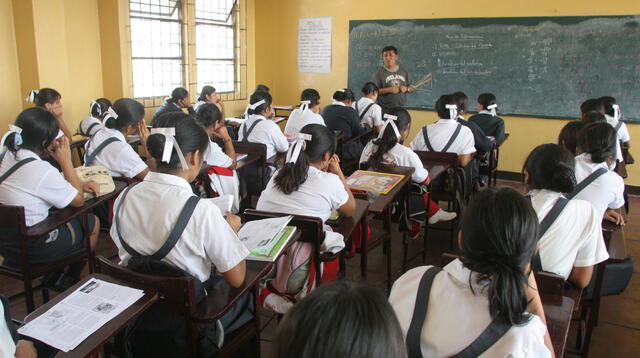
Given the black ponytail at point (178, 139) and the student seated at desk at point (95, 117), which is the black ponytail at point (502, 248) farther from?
the student seated at desk at point (95, 117)

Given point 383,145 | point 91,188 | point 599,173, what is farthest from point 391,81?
point 91,188

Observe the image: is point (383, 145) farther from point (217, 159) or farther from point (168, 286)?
point (168, 286)

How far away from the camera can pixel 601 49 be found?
536 cm

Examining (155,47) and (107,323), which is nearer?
(107,323)

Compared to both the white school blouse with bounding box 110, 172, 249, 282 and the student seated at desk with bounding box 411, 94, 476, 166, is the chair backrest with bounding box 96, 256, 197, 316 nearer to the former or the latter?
the white school blouse with bounding box 110, 172, 249, 282

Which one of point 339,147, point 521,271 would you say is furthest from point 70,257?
point 339,147

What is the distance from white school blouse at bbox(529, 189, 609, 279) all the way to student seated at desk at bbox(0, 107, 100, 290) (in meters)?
2.07

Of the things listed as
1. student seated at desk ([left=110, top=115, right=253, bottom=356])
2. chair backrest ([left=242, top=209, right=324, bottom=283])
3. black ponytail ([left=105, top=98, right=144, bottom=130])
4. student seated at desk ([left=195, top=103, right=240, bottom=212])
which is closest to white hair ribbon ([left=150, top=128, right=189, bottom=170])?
student seated at desk ([left=110, top=115, right=253, bottom=356])

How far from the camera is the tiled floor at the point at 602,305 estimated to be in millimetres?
2564

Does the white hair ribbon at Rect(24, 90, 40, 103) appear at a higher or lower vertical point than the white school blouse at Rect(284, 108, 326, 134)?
higher

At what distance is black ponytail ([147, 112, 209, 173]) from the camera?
1.72m

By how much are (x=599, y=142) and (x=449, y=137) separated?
1.47 metres

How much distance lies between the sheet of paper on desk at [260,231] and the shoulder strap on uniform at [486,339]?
92 cm

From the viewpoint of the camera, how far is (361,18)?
6566mm
